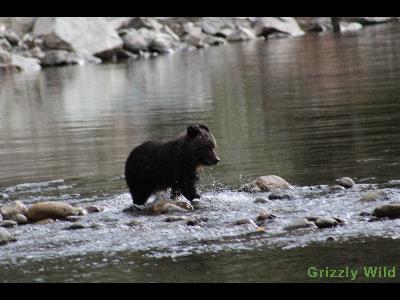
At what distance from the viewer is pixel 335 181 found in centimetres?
1343

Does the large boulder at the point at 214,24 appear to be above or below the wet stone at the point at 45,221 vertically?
above

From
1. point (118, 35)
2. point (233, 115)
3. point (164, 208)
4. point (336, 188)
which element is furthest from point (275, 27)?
point (164, 208)

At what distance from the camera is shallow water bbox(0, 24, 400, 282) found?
9695mm

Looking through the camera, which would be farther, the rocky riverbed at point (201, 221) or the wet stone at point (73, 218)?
the wet stone at point (73, 218)

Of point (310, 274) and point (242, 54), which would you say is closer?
point (310, 274)

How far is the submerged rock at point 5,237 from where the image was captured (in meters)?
11.0

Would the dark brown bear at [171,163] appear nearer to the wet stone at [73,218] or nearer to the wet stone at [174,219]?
the wet stone at [73,218]

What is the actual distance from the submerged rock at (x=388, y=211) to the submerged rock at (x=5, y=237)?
13.9ft

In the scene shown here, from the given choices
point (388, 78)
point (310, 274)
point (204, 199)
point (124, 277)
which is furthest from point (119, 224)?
point (388, 78)

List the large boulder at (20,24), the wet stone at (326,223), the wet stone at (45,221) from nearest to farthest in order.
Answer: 1. the wet stone at (326,223)
2. the wet stone at (45,221)
3. the large boulder at (20,24)

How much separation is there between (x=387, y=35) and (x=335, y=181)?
43646 mm

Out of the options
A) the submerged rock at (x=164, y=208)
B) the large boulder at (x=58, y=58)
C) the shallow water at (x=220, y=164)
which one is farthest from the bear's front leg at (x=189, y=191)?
the large boulder at (x=58, y=58)

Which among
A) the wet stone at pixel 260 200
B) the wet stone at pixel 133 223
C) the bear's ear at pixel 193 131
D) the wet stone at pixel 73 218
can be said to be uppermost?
the bear's ear at pixel 193 131
